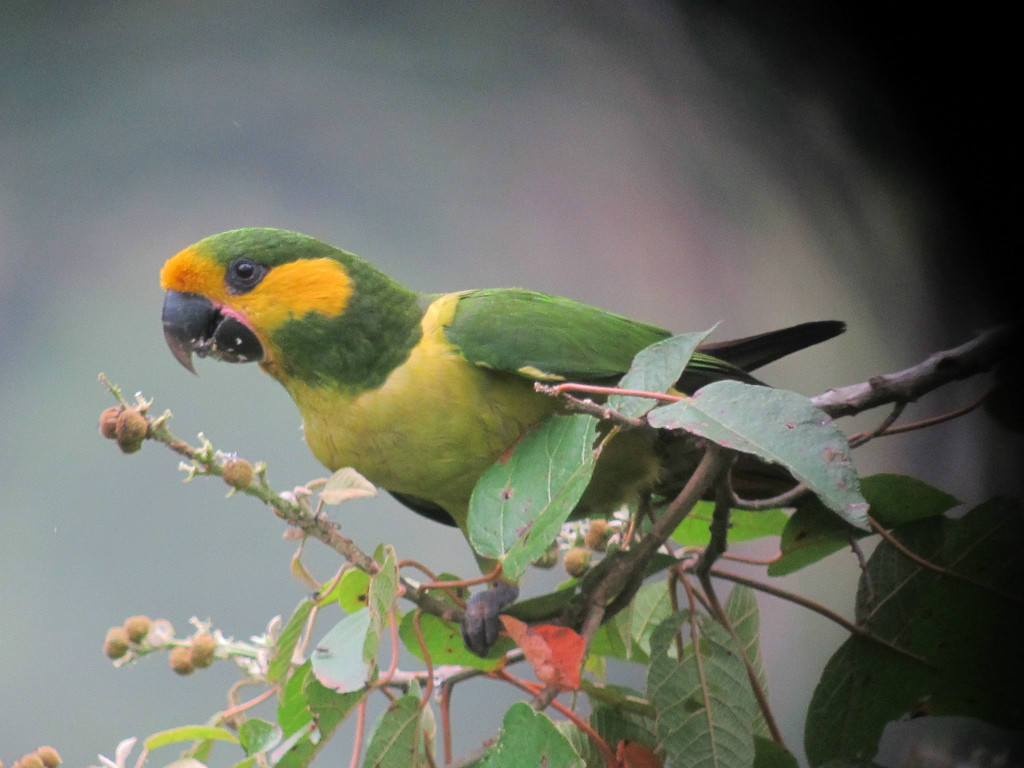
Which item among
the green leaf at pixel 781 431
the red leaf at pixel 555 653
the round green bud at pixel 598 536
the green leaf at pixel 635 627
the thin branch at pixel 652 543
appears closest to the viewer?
the green leaf at pixel 781 431

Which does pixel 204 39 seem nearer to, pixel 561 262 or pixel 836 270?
pixel 561 262

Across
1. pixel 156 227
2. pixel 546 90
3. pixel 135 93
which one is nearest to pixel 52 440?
pixel 156 227

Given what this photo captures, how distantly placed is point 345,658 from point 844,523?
1.72ft

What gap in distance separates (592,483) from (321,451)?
14.0 inches

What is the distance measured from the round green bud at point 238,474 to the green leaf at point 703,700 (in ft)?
1.42

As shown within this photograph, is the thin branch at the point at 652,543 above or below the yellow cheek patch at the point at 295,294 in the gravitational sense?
below

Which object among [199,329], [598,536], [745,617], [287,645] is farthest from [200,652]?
[745,617]

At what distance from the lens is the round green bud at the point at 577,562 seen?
99cm

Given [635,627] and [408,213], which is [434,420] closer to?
[635,627]

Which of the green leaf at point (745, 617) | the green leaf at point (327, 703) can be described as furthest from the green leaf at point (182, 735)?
the green leaf at point (745, 617)

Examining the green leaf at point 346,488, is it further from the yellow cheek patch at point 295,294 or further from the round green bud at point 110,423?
the yellow cheek patch at point 295,294

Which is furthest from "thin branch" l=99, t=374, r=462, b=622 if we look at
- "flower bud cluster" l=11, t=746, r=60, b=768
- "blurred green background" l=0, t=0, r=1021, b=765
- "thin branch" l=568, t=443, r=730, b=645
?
"blurred green background" l=0, t=0, r=1021, b=765

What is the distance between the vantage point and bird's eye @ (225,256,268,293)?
Result: 3.32ft

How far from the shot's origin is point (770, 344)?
1022 mm
